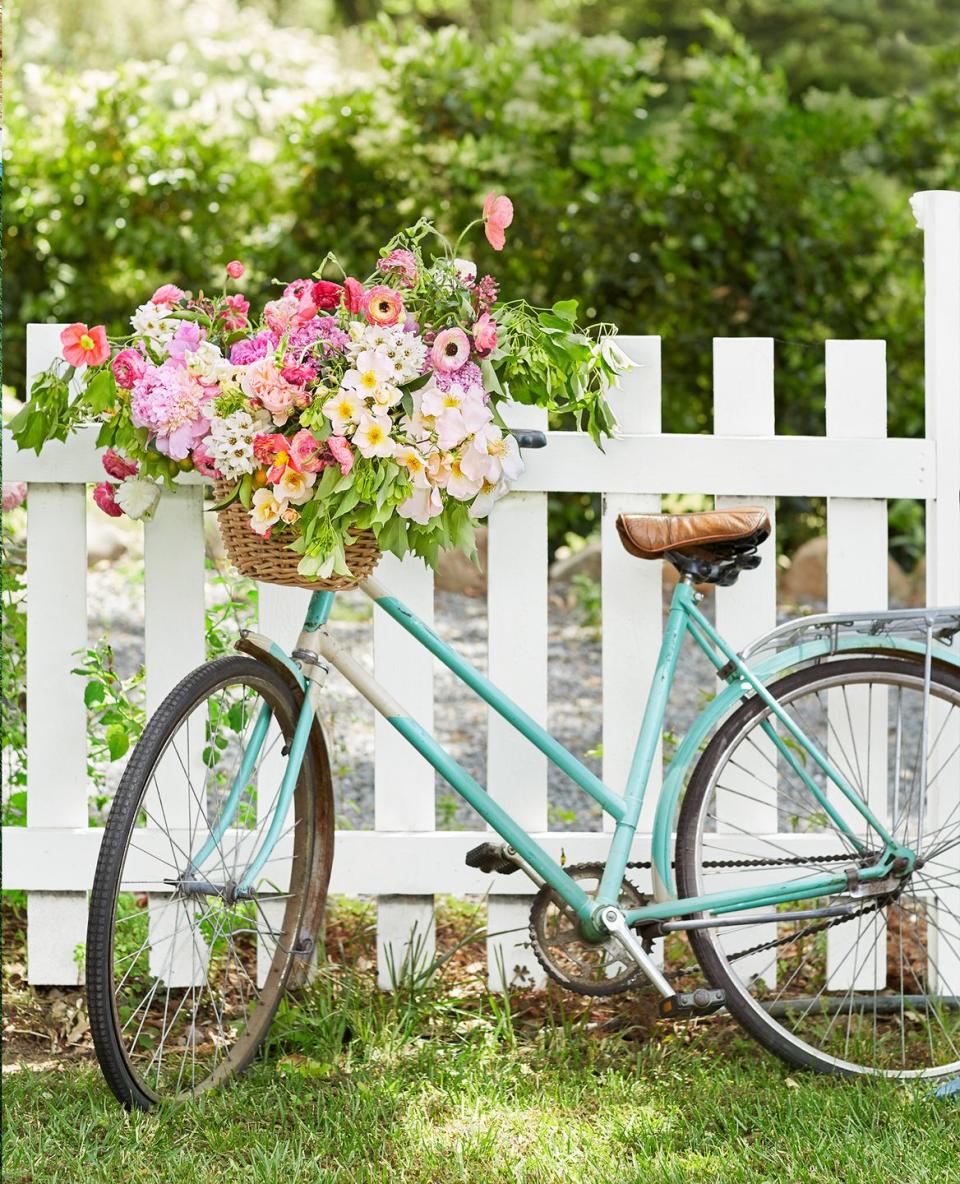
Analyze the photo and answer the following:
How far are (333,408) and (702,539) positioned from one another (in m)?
0.71

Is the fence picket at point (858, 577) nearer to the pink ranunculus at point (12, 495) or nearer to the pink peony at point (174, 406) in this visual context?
the pink peony at point (174, 406)

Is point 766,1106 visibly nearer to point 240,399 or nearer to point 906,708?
point 240,399

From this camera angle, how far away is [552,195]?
597 centimetres

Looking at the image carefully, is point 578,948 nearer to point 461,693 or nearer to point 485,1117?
point 485,1117

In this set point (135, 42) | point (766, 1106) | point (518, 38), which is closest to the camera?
point (766, 1106)

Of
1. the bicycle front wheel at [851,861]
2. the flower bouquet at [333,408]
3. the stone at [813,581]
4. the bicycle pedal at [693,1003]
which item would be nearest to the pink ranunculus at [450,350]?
the flower bouquet at [333,408]

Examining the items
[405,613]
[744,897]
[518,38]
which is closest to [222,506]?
[405,613]

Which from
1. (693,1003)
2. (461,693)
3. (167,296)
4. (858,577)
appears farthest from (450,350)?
(461,693)

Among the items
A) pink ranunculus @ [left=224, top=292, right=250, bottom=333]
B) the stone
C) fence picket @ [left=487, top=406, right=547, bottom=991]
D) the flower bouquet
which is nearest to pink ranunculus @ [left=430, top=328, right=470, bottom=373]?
the flower bouquet

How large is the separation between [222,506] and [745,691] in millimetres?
986

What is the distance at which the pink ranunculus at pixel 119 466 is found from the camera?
89.2 inches

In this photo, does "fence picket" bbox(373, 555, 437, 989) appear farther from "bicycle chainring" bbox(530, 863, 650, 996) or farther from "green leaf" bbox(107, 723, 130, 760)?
"green leaf" bbox(107, 723, 130, 760)

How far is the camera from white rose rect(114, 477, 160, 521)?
2242 millimetres

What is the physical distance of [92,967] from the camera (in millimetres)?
2010
